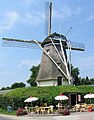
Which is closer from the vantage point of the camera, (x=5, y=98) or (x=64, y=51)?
(x=5, y=98)

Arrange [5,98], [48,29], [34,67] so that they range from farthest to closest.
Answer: [34,67]
[48,29]
[5,98]

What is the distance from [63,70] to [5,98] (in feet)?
31.2

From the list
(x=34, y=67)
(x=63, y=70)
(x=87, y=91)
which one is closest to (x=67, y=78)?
(x=63, y=70)

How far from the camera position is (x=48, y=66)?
1934 inches

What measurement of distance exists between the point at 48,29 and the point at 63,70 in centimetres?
826

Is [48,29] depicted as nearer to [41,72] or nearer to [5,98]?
[41,72]

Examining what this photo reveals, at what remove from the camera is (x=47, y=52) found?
165ft

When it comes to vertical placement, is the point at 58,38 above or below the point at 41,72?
above

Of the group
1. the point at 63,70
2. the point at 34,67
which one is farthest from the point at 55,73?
the point at 34,67

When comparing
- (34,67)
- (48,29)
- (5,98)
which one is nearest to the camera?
(5,98)

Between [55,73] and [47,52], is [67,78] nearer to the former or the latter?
[55,73]

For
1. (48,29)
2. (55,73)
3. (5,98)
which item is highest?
(48,29)

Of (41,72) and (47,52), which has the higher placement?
(47,52)

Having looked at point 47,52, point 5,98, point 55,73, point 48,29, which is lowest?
point 5,98
